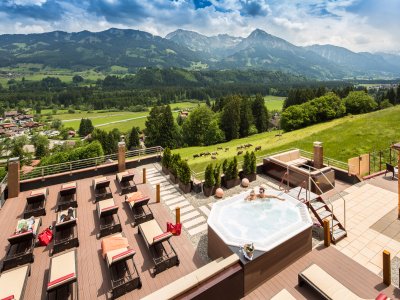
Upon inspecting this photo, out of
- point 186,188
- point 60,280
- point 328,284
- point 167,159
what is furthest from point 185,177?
point 328,284

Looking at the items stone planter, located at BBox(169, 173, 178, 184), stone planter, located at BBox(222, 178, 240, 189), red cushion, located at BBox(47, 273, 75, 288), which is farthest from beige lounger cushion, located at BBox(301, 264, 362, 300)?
stone planter, located at BBox(169, 173, 178, 184)

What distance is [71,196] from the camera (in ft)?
42.4

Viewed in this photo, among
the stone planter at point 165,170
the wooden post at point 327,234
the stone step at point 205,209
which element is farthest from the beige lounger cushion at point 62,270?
the stone planter at point 165,170

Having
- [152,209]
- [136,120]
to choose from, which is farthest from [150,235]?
[136,120]

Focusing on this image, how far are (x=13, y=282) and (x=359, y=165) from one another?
18134 mm

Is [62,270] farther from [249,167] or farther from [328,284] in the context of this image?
[249,167]

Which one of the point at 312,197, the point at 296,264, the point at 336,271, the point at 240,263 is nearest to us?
the point at 240,263

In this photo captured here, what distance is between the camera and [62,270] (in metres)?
7.21

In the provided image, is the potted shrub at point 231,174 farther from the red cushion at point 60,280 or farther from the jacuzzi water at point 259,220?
the red cushion at point 60,280

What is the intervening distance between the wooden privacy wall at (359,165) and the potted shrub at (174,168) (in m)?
11.1

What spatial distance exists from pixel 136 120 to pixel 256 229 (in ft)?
343

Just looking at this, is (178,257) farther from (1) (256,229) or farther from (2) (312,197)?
(2) (312,197)

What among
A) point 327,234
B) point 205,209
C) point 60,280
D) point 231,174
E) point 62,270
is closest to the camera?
point 60,280

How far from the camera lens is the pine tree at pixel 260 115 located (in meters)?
64.2
